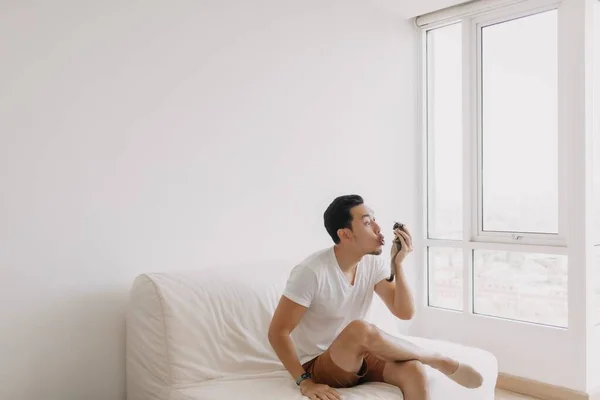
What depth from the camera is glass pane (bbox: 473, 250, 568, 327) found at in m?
3.67

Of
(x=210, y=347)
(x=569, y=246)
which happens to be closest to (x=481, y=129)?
(x=569, y=246)

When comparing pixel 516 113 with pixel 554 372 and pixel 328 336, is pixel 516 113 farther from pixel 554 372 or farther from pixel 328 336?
pixel 328 336

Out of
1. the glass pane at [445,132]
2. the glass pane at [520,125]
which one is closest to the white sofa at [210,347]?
the glass pane at [520,125]

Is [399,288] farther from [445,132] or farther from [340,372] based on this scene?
[445,132]

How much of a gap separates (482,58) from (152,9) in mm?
Result: 2147

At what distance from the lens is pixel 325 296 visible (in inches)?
99.9

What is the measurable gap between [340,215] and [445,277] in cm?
188

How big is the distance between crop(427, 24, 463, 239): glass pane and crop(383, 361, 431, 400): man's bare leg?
1868mm

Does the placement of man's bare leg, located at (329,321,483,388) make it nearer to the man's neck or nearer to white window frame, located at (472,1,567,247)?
the man's neck

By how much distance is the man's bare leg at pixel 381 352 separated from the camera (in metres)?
2.37

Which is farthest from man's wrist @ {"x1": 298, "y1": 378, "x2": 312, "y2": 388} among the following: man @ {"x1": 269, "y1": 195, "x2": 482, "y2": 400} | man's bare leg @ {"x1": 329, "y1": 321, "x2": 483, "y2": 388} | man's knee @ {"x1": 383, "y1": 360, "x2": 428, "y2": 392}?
man's knee @ {"x1": 383, "y1": 360, "x2": 428, "y2": 392}

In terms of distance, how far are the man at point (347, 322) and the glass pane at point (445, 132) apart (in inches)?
63.2

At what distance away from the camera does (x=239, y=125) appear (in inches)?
132

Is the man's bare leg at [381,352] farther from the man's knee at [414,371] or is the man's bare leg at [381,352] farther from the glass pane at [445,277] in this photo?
the glass pane at [445,277]
